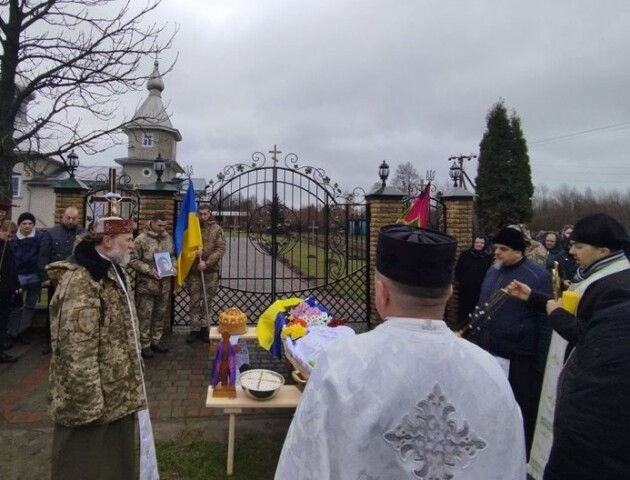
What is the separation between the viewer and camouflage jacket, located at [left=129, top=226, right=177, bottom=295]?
585 cm

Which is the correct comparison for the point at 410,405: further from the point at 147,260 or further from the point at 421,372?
the point at 147,260

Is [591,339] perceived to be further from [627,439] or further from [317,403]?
[317,403]

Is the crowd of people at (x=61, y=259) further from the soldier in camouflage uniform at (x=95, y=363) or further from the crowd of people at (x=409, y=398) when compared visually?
the crowd of people at (x=409, y=398)

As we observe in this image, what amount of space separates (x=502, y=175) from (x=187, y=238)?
1452 cm

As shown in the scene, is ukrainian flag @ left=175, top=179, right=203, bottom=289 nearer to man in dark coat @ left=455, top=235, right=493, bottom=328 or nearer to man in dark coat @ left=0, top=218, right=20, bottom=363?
man in dark coat @ left=0, top=218, right=20, bottom=363

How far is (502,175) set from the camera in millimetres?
17000

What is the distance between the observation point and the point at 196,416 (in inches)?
169

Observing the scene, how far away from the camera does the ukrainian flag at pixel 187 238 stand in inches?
250

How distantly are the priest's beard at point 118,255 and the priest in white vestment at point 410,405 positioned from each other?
1.94 metres

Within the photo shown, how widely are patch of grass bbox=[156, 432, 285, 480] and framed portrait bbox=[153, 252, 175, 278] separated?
2.58 m

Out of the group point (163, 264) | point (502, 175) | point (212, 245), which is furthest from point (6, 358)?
point (502, 175)

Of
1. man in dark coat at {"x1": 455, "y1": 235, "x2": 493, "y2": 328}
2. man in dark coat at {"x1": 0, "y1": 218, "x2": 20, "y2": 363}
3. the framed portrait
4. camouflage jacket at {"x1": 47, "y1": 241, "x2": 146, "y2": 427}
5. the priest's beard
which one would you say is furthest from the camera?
man in dark coat at {"x1": 455, "y1": 235, "x2": 493, "y2": 328}

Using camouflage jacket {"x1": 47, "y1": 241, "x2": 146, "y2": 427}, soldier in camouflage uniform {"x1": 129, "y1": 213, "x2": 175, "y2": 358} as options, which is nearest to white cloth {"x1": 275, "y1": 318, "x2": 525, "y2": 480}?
camouflage jacket {"x1": 47, "y1": 241, "x2": 146, "y2": 427}

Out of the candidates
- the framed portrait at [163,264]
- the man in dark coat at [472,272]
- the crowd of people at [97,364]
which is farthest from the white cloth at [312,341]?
the man in dark coat at [472,272]
